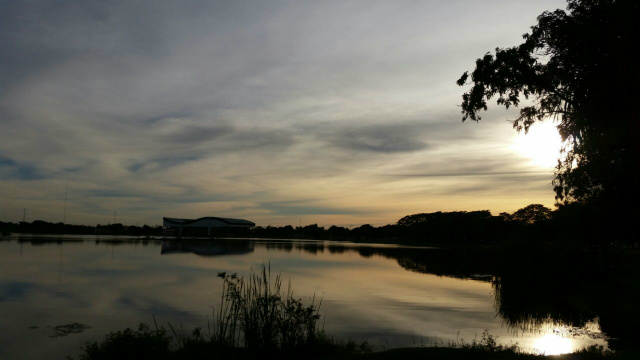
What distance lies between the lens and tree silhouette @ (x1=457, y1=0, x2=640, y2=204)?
18.8m

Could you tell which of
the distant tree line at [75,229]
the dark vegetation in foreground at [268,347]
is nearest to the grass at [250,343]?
the dark vegetation in foreground at [268,347]

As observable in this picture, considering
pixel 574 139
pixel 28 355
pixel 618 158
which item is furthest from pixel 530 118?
pixel 28 355

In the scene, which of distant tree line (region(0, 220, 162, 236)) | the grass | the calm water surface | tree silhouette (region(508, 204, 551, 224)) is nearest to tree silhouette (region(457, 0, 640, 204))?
the calm water surface

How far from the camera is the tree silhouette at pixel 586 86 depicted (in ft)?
61.8

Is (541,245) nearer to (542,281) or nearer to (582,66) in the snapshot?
(542,281)

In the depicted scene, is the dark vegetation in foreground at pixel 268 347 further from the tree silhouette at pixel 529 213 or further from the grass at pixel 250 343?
the tree silhouette at pixel 529 213

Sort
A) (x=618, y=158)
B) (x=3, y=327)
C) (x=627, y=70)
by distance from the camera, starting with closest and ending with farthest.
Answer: (x=3, y=327)
(x=627, y=70)
(x=618, y=158)

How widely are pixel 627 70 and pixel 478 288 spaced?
69.2ft

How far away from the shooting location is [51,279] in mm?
31375

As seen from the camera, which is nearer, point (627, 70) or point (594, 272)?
point (627, 70)

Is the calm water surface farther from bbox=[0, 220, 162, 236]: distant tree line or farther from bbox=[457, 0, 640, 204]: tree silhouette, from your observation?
bbox=[0, 220, 162, 236]: distant tree line

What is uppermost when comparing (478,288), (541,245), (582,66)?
(582,66)

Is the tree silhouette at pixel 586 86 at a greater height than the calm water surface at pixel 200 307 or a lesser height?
greater

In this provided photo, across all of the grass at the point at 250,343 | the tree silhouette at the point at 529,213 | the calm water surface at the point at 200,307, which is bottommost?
the calm water surface at the point at 200,307
